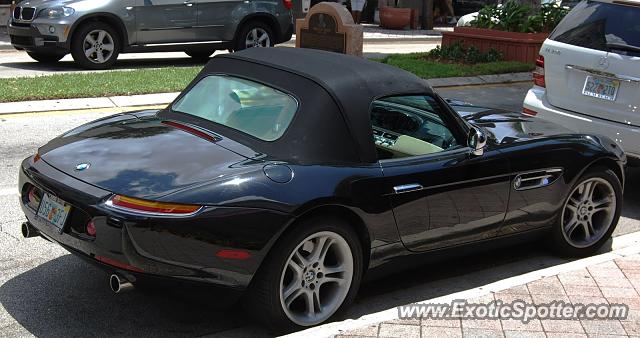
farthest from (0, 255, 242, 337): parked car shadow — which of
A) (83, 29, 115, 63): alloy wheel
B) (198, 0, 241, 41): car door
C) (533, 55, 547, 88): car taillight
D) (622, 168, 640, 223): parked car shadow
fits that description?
(198, 0, 241, 41): car door

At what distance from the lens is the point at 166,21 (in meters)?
14.3

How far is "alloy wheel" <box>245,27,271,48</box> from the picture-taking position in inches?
603

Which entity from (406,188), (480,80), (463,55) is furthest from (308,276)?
(463,55)

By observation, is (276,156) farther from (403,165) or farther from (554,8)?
(554,8)

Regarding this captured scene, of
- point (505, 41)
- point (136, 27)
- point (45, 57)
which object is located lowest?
point (45, 57)

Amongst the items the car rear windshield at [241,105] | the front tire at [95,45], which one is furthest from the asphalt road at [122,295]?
the front tire at [95,45]

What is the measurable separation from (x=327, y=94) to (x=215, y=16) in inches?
415

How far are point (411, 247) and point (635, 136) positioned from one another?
3.12 metres

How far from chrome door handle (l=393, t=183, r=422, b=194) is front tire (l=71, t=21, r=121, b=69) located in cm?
1006

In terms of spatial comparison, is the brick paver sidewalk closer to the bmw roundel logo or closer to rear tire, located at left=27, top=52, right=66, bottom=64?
the bmw roundel logo

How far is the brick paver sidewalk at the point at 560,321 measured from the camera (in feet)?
13.4

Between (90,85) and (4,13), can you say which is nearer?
(90,85)

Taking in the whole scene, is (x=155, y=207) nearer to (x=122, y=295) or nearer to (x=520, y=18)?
(x=122, y=295)

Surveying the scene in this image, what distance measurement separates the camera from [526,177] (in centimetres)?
531
